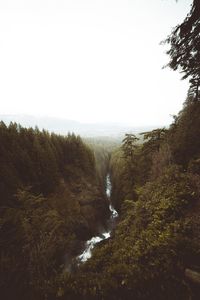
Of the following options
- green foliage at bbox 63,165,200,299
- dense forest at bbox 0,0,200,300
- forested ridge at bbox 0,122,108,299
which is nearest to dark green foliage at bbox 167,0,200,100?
dense forest at bbox 0,0,200,300

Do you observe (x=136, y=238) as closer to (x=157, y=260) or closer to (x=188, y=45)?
(x=157, y=260)

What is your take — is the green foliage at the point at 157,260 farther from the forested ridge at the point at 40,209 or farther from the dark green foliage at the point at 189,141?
the dark green foliage at the point at 189,141

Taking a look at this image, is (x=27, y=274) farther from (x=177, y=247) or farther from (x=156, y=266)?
(x=177, y=247)

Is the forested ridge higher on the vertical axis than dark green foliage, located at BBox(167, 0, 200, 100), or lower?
A: lower

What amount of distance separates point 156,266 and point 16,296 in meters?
5.27

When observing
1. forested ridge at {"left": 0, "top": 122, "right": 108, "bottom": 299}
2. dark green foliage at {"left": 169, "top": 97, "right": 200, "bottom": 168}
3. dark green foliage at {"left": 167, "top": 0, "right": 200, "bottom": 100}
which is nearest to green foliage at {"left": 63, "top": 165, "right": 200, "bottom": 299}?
forested ridge at {"left": 0, "top": 122, "right": 108, "bottom": 299}

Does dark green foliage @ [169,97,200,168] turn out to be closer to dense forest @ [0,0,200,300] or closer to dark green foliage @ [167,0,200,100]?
dense forest @ [0,0,200,300]

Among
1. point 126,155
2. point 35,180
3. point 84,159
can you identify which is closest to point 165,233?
point 126,155

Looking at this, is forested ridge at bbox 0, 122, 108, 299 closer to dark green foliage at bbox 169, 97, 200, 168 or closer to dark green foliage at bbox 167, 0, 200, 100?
dark green foliage at bbox 167, 0, 200, 100

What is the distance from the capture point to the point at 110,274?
7.08 meters

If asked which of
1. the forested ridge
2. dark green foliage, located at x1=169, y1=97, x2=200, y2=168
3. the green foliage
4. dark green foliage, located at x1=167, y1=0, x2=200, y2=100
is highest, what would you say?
dark green foliage, located at x1=167, y1=0, x2=200, y2=100

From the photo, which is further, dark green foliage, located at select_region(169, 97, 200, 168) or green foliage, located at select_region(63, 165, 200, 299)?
dark green foliage, located at select_region(169, 97, 200, 168)

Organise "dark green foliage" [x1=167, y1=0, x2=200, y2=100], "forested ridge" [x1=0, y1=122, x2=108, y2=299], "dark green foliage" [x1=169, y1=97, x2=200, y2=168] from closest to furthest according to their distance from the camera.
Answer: "dark green foliage" [x1=167, y1=0, x2=200, y2=100] → "forested ridge" [x1=0, y1=122, x2=108, y2=299] → "dark green foliage" [x1=169, y1=97, x2=200, y2=168]

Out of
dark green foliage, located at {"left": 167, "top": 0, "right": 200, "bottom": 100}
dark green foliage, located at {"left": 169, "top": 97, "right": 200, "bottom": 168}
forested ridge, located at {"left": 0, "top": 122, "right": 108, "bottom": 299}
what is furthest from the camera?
dark green foliage, located at {"left": 169, "top": 97, "right": 200, "bottom": 168}
